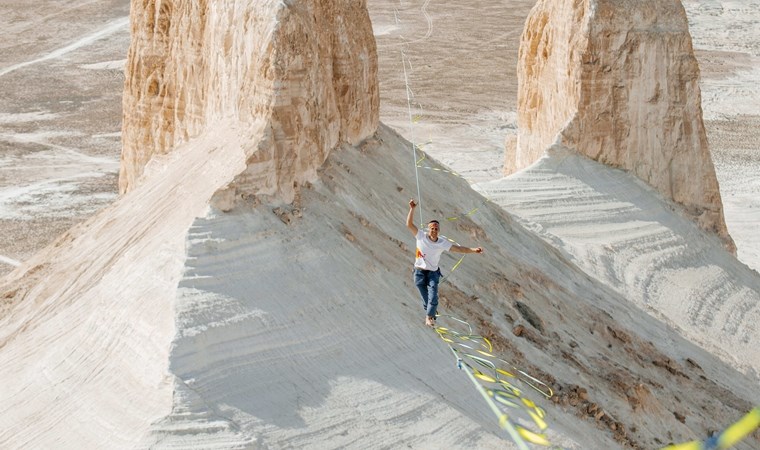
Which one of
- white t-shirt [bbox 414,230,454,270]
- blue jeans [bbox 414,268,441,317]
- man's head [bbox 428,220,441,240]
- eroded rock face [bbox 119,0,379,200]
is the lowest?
blue jeans [bbox 414,268,441,317]

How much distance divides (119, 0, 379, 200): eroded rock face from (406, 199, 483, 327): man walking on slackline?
1656mm

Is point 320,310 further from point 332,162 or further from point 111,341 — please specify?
point 332,162

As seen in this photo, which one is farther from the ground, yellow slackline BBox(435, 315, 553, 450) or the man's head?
the man's head

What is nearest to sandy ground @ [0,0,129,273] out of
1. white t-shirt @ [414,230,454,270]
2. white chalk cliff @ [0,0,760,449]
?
white chalk cliff @ [0,0,760,449]

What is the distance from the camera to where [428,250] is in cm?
1123

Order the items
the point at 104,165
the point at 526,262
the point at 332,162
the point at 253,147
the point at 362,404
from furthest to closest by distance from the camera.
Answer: the point at 104,165
the point at 526,262
the point at 332,162
the point at 253,147
the point at 362,404

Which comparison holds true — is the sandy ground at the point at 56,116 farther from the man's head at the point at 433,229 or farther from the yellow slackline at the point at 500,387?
the man's head at the point at 433,229

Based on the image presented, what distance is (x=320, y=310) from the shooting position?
1096 centimetres

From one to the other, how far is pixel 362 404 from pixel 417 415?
1.75 feet

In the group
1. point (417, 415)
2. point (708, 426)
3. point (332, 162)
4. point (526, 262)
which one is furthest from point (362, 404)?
point (526, 262)

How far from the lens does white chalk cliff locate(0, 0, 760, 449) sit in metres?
9.69

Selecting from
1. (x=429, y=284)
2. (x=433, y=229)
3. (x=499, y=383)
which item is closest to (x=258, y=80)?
(x=433, y=229)

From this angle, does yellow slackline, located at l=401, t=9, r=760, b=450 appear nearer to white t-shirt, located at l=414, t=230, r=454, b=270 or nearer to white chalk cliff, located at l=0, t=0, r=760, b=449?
white chalk cliff, located at l=0, t=0, r=760, b=449

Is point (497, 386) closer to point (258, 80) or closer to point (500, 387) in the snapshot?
point (500, 387)
